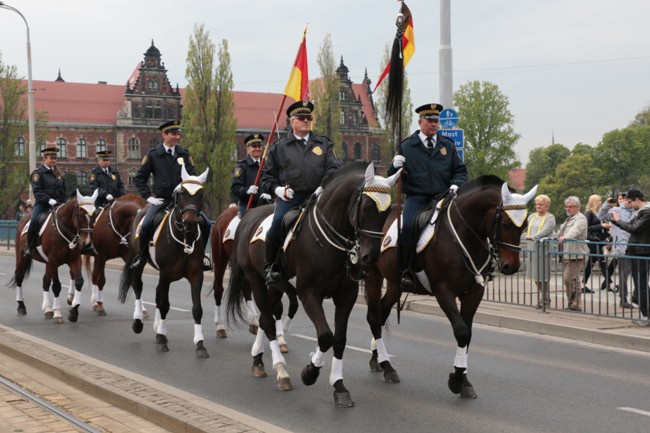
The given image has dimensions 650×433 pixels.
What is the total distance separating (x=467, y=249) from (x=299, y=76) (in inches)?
241

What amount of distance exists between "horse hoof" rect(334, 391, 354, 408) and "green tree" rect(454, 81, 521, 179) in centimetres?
7390

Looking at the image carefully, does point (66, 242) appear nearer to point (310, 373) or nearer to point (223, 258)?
point (223, 258)

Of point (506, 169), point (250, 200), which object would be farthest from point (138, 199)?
point (506, 169)

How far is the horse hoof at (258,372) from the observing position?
9.21 metres

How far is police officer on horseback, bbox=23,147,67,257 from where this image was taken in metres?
14.6

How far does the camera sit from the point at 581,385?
28.8ft

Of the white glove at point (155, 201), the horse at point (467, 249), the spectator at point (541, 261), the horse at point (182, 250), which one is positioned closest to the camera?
the horse at point (467, 249)

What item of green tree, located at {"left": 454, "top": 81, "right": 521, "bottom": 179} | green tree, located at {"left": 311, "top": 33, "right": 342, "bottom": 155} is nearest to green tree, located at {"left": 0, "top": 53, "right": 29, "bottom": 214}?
green tree, located at {"left": 311, "top": 33, "right": 342, "bottom": 155}

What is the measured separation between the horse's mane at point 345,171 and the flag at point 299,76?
5.39 meters

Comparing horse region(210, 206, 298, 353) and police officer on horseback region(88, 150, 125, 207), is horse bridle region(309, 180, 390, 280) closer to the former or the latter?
horse region(210, 206, 298, 353)

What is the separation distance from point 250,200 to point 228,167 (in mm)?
63646

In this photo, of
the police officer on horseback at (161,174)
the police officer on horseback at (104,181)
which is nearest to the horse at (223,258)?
the police officer on horseback at (161,174)

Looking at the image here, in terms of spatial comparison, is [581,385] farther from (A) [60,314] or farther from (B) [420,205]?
(A) [60,314]

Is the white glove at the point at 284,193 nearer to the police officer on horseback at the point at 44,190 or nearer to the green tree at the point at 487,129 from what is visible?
the police officer on horseback at the point at 44,190
